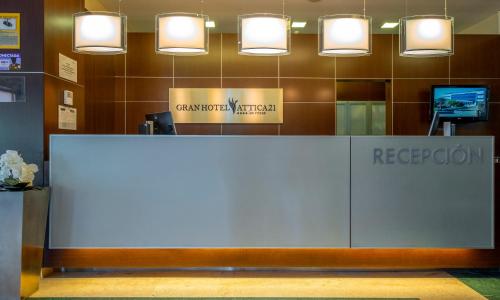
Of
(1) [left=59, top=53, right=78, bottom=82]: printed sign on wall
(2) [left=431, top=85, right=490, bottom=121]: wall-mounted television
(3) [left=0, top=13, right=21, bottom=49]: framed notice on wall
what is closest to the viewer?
(3) [left=0, top=13, right=21, bottom=49]: framed notice on wall

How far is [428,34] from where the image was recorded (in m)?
5.02

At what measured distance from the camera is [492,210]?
15.8ft

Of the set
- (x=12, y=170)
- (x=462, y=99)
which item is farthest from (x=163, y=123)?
(x=462, y=99)

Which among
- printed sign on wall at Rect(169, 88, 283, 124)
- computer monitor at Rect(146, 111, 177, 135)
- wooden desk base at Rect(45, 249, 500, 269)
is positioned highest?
printed sign on wall at Rect(169, 88, 283, 124)

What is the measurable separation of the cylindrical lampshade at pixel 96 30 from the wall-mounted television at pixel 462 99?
219 inches

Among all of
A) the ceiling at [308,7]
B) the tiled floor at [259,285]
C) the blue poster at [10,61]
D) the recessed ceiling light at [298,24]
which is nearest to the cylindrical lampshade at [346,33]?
the tiled floor at [259,285]

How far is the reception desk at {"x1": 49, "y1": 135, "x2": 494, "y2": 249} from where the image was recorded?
15.6 feet

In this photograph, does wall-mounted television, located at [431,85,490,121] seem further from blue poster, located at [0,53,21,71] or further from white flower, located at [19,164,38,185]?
white flower, located at [19,164,38,185]

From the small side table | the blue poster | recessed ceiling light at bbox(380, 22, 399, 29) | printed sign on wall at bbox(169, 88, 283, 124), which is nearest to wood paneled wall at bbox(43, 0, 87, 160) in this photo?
the blue poster

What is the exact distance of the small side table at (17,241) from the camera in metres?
4.06

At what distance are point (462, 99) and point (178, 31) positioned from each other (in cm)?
542

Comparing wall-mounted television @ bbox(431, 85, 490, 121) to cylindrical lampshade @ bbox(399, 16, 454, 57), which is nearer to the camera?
cylindrical lampshade @ bbox(399, 16, 454, 57)

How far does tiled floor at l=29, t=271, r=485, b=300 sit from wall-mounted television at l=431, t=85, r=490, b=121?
417 cm

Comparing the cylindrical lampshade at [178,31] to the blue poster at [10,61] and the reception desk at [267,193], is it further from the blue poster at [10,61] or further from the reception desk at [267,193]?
the blue poster at [10,61]
